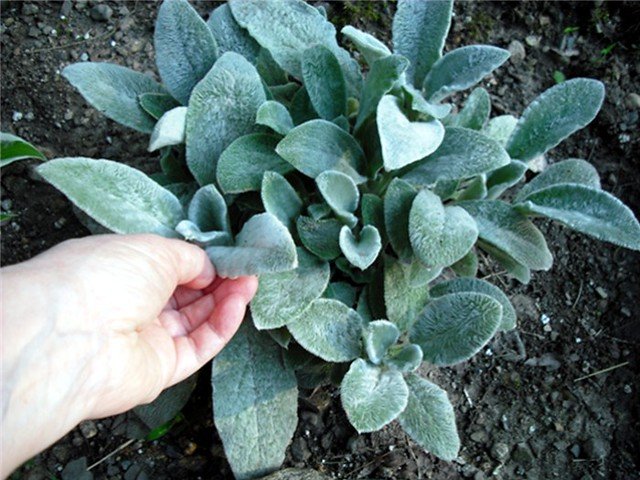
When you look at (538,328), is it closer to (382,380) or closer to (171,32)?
(382,380)

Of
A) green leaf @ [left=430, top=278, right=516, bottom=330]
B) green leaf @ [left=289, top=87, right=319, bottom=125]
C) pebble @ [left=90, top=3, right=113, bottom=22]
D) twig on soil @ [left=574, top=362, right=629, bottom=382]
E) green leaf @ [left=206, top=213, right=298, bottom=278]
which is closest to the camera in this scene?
green leaf @ [left=206, top=213, right=298, bottom=278]

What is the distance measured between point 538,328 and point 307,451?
71cm

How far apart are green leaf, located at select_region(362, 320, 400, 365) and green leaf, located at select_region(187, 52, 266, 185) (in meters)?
0.48

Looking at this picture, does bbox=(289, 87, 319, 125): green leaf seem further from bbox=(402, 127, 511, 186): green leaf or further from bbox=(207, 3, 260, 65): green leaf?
bbox=(402, 127, 511, 186): green leaf

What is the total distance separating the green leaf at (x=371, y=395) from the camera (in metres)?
1.25

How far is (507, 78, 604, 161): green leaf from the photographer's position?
152 centimetres

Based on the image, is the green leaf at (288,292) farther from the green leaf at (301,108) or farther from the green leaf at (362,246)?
the green leaf at (301,108)

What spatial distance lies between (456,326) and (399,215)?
25cm

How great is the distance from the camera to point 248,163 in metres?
1.45

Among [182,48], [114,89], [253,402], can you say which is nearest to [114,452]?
[253,402]

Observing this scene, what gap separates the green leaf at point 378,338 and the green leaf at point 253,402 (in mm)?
213

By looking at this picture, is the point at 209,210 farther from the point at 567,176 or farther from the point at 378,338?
the point at 567,176

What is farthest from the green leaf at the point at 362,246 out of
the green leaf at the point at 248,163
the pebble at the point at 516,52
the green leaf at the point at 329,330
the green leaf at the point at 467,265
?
the pebble at the point at 516,52

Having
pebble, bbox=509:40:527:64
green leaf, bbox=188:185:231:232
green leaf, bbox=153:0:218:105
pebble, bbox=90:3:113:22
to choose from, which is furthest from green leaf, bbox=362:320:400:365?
pebble, bbox=90:3:113:22
